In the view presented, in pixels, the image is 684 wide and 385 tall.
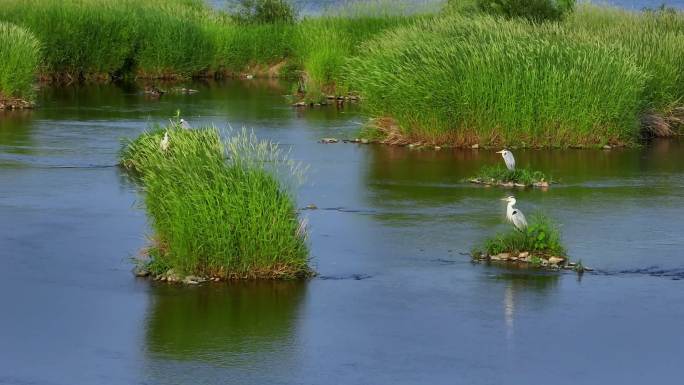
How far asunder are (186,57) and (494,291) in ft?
86.7

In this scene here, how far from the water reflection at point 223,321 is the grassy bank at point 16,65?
1659 centimetres

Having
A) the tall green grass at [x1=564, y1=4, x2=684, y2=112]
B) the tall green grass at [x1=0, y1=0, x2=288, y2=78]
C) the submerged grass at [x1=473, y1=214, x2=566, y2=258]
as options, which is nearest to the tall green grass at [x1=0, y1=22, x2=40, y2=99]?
the tall green grass at [x1=0, y1=0, x2=288, y2=78]

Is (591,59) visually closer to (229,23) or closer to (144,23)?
(144,23)

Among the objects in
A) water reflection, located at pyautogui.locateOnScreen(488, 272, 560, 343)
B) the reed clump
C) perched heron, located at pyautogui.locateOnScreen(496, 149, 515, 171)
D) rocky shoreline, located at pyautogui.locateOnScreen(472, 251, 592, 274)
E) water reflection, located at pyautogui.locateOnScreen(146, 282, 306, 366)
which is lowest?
water reflection, located at pyautogui.locateOnScreen(146, 282, 306, 366)

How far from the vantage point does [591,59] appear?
23.6 metres

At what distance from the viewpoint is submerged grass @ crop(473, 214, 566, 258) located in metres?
14.5

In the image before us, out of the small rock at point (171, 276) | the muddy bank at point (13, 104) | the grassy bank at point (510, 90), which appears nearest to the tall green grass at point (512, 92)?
the grassy bank at point (510, 90)

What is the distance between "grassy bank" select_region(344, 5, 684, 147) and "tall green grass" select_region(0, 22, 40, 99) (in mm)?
7979

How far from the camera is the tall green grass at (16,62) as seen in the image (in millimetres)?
29047

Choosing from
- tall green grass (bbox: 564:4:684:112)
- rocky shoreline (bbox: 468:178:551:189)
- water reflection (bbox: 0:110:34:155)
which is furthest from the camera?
Result: tall green grass (bbox: 564:4:684:112)

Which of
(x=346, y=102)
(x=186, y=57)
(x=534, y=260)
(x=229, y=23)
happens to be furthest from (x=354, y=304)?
(x=229, y=23)

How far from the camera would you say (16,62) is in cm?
2912

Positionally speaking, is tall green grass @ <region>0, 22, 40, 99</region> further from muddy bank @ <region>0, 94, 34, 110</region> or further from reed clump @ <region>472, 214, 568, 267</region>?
reed clump @ <region>472, 214, 568, 267</region>

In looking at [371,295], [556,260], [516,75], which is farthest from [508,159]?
[371,295]
